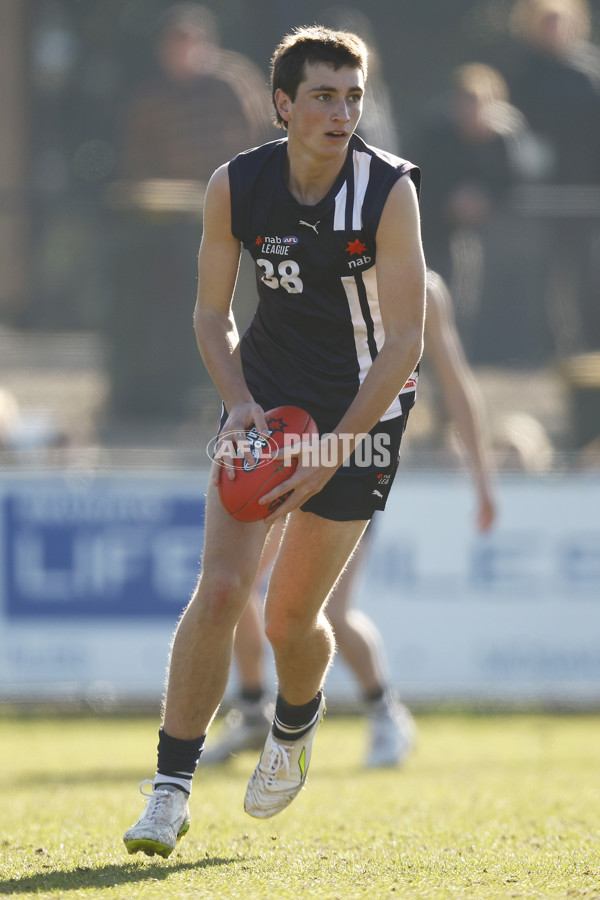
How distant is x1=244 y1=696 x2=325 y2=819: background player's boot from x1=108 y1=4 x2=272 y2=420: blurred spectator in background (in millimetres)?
5127

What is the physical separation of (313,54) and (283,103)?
0.18m

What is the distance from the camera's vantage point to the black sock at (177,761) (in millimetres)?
4055

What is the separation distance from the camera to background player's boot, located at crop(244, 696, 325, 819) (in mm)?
4453

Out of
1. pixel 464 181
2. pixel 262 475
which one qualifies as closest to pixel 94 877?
pixel 262 475

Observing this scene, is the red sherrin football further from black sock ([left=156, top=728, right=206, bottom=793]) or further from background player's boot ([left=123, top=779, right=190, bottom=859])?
background player's boot ([left=123, top=779, right=190, bottom=859])

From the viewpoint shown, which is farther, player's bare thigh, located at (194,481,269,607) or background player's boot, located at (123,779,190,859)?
player's bare thigh, located at (194,481,269,607)

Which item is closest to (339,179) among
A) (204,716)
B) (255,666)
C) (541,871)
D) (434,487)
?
(204,716)

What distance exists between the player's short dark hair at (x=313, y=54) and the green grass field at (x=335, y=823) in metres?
2.33

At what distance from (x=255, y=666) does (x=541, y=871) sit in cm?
314

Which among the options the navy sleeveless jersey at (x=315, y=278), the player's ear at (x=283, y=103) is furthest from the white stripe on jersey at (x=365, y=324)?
the player's ear at (x=283, y=103)

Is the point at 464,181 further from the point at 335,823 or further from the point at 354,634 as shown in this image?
the point at 335,823

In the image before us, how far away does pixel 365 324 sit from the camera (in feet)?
14.1

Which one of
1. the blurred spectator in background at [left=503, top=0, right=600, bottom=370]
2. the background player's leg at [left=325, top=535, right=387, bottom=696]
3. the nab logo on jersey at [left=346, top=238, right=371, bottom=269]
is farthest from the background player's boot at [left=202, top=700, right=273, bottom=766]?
the blurred spectator in background at [left=503, top=0, right=600, bottom=370]

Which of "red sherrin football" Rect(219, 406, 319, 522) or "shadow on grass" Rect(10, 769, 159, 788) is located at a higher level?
"red sherrin football" Rect(219, 406, 319, 522)
